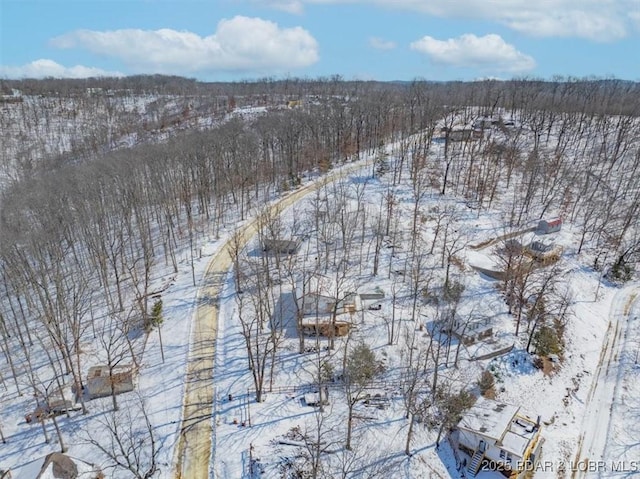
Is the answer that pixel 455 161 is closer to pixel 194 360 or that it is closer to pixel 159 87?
pixel 194 360

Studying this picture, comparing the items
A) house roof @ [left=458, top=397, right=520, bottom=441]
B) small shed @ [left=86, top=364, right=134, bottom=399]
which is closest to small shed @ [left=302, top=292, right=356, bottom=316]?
house roof @ [left=458, top=397, right=520, bottom=441]

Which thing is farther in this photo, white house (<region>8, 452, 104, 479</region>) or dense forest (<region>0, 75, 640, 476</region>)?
dense forest (<region>0, 75, 640, 476</region>)

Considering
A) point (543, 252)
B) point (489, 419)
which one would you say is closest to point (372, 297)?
point (489, 419)

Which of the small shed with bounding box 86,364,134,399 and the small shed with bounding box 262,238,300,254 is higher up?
the small shed with bounding box 262,238,300,254

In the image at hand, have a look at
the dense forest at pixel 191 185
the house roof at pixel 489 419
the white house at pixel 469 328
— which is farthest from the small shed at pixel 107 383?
the white house at pixel 469 328

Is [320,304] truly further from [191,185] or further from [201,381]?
[191,185]

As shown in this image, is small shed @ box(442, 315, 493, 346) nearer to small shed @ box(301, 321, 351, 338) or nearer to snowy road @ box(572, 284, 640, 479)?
small shed @ box(301, 321, 351, 338)
